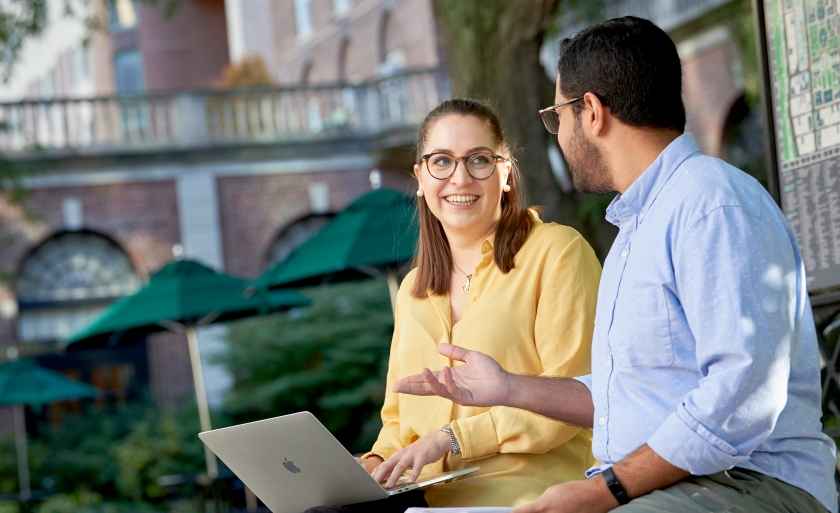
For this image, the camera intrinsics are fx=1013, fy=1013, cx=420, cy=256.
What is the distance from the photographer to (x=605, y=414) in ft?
6.64

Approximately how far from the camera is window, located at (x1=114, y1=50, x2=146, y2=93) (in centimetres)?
2870

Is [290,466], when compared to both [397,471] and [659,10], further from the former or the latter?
[659,10]

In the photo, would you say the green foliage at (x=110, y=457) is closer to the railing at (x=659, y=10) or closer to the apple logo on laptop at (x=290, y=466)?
the railing at (x=659, y=10)

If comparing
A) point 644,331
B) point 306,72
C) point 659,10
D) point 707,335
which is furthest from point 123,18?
point 707,335

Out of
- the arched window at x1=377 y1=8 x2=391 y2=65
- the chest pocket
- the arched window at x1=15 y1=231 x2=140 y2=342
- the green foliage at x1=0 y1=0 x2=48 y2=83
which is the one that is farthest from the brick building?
the chest pocket

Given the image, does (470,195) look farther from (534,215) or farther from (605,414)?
(605,414)

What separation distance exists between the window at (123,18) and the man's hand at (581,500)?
28.5 m

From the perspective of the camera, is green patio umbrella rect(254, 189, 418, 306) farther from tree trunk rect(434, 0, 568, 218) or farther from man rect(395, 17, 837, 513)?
man rect(395, 17, 837, 513)

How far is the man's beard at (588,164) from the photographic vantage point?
2104mm

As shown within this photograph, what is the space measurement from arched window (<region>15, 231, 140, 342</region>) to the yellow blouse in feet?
51.0

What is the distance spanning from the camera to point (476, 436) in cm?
255

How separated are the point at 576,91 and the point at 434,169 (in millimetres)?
820

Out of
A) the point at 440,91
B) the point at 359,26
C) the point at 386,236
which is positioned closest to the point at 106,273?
the point at 440,91

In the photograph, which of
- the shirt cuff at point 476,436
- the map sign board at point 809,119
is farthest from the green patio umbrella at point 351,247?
the shirt cuff at point 476,436
